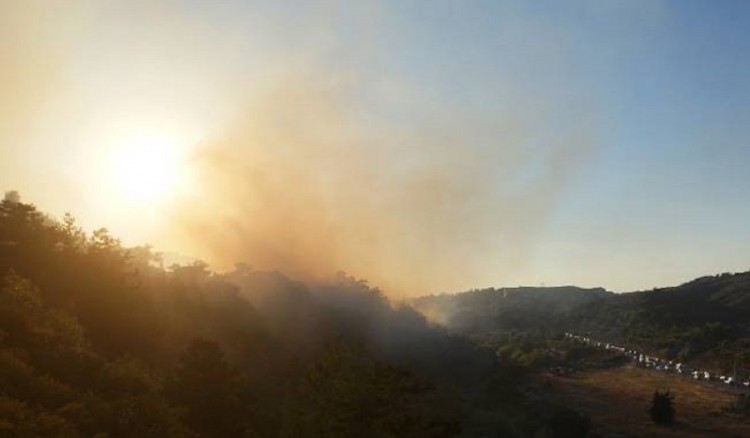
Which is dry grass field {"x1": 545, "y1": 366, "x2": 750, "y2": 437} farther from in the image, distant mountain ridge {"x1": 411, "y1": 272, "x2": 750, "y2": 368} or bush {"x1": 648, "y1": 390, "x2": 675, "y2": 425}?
distant mountain ridge {"x1": 411, "y1": 272, "x2": 750, "y2": 368}

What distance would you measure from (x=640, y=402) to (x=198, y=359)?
62187 mm

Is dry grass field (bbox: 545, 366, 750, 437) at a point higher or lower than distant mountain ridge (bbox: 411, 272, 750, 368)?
lower

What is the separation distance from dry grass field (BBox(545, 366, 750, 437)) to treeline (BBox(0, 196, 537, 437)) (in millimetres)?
9007

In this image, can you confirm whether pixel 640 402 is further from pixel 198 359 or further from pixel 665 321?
pixel 665 321

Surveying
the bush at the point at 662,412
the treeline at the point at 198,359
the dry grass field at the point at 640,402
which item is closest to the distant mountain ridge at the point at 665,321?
the dry grass field at the point at 640,402

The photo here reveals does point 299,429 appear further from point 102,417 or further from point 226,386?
point 102,417

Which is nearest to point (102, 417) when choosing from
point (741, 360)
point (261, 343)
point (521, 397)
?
point (261, 343)

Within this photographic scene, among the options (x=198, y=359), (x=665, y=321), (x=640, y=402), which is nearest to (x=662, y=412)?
(x=640, y=402)

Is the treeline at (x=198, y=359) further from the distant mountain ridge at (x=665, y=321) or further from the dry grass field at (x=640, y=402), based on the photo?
the distant mountain ridge at (x=665, y=321)

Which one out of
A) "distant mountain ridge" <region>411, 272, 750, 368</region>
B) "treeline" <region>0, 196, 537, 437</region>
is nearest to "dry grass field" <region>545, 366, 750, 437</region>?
"treeline" <region>0, 196, 537, 437</region>

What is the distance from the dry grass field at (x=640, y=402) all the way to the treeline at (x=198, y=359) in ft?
29.6

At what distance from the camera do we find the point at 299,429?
81.3 ft

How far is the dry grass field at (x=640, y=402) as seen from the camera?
58694 millimetres

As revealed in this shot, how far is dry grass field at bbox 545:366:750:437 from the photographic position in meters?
58.7
